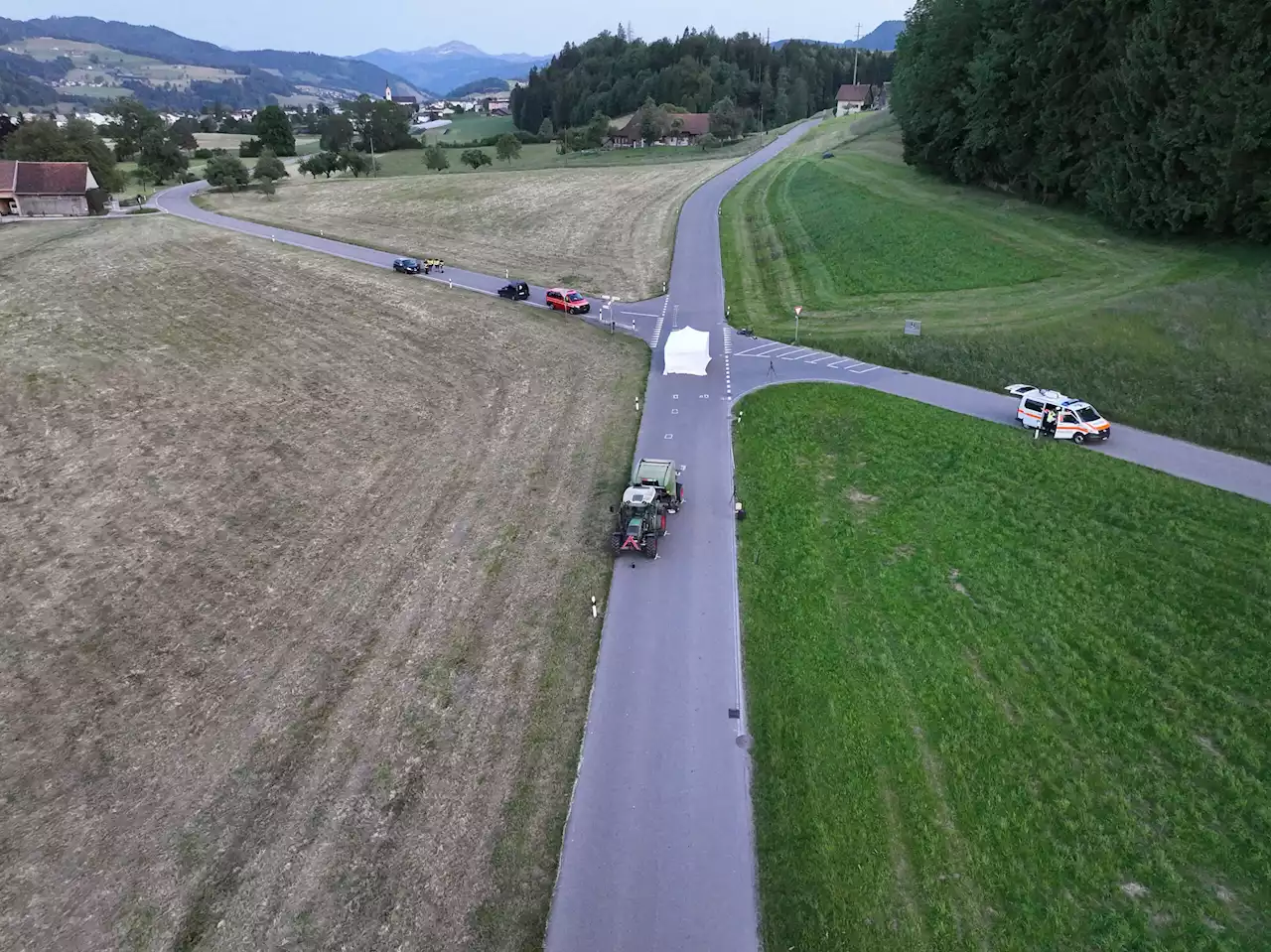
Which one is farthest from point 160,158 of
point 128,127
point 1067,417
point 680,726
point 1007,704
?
point 1007,704

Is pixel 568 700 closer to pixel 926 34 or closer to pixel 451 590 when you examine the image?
pixel 451 590

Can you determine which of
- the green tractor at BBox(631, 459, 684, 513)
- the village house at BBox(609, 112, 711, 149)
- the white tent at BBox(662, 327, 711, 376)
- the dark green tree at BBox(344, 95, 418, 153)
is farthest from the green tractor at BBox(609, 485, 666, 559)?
the dark green tree at BBox(344, 95, 418, 153)

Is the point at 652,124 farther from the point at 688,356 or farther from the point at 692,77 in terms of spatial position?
the point at 688,356

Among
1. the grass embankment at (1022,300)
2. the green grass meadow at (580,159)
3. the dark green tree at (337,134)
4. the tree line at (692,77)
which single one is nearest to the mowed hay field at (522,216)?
the green grass meadow at (580,159)

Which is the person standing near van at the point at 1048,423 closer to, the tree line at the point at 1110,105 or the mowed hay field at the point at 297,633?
the mowed hay field at the point at 297,633

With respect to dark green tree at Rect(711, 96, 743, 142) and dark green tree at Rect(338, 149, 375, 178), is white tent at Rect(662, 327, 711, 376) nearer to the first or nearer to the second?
dark green tree at Rect(338, 149, 375, 178)
